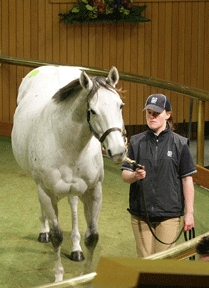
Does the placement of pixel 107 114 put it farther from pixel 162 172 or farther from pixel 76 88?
pixel 162 172

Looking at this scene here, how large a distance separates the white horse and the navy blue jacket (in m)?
0.30

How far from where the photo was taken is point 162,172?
254cm

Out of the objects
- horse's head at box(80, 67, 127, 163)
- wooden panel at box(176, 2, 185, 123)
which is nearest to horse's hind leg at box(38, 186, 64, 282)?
horse's head at box(80, 67, 127, 163)

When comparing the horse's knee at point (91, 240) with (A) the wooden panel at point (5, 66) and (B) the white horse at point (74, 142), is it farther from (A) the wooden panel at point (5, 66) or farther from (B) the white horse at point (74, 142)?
(A) the wooden panel at point (5, 66)

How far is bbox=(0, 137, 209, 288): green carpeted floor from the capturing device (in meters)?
3.06

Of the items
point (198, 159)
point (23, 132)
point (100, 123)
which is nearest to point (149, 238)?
point (100, 123)

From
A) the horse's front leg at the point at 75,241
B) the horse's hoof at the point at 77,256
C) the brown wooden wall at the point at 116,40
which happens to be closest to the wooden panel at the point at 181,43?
the brown wooden wall at the point at 116,40

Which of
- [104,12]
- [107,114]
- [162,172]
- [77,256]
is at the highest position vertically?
[104,12]

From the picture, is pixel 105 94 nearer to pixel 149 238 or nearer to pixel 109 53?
pixel 149 238

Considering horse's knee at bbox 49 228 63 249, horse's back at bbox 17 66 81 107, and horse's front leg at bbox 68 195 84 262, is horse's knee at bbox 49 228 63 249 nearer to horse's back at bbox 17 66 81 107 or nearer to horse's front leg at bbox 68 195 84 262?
horse's front leg at bbox 68 195 84 262

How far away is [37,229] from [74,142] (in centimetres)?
147

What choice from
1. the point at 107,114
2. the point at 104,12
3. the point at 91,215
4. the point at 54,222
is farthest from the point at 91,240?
the point at 104,12

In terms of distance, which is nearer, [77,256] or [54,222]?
[54,222]

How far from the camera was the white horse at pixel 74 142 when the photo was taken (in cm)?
222
